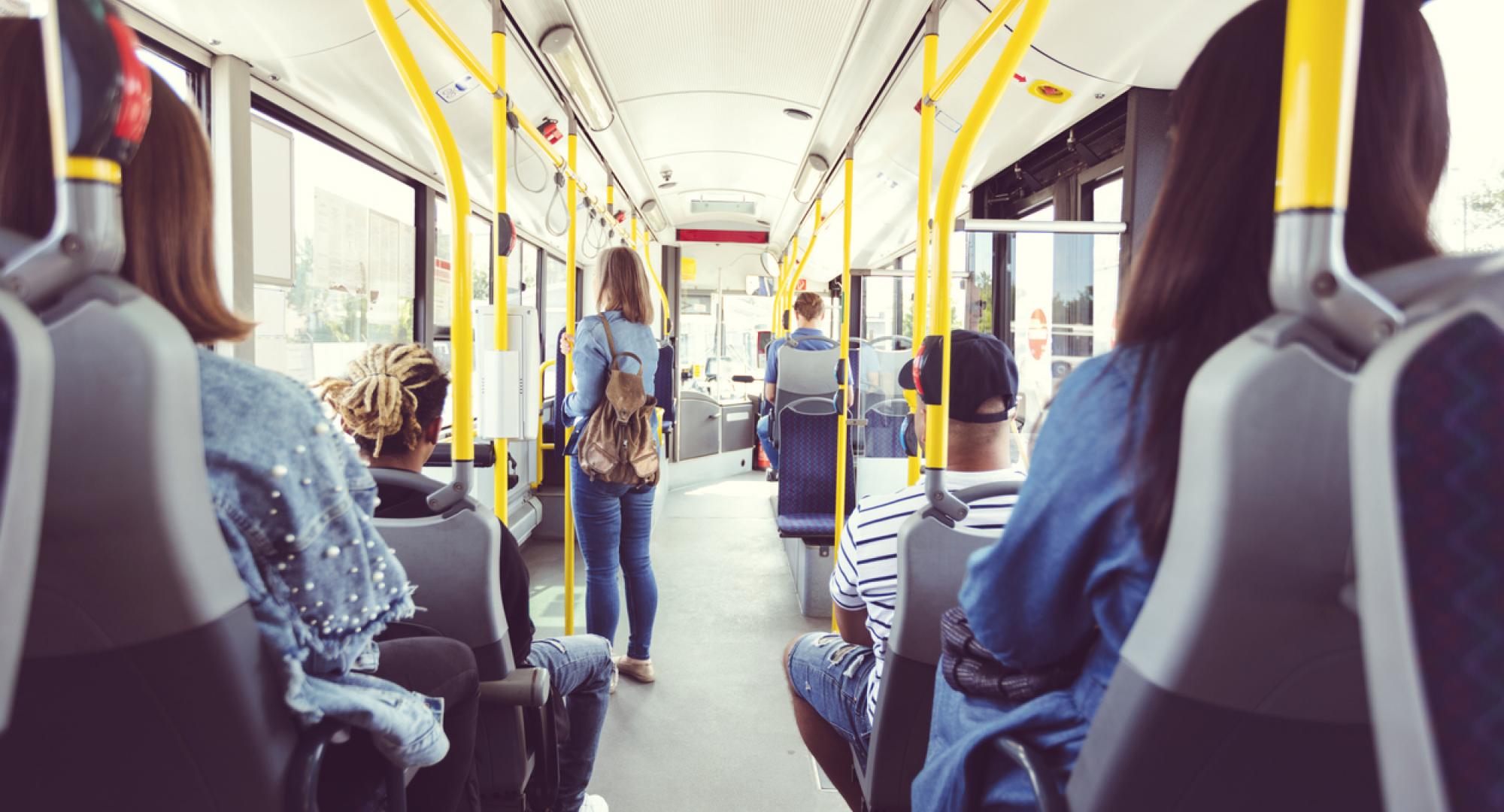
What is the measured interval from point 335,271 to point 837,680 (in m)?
2.63

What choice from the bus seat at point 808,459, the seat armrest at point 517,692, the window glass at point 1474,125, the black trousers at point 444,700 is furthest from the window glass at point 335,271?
the window glass at point 1474,125

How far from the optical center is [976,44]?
188 centimetres

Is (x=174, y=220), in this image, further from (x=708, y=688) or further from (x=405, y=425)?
(x=708, y=688)

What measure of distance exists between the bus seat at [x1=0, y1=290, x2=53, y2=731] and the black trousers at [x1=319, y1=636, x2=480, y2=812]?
682mm

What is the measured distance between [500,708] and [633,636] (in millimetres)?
1789

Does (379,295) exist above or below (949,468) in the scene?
above

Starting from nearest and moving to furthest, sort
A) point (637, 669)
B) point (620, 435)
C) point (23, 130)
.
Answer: point (23, 130) < point (620, 435) < point (637, 669)

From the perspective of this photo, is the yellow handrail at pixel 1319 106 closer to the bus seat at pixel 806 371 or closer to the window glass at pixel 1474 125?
the window glass at pixel 1474 125

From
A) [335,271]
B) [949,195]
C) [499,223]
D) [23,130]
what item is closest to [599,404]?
[499,223]

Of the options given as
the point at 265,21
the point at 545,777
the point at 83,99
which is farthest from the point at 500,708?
the point at 265,21

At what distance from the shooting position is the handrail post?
59 cm

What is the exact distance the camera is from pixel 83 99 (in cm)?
64

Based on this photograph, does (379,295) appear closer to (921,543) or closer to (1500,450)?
(921,543)

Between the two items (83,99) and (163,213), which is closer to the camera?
(83,99)
